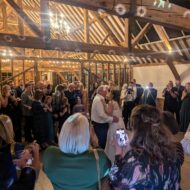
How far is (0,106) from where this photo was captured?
→ 4.51m

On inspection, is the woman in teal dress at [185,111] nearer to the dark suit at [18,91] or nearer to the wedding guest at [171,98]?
the wedding guest at [171,98]

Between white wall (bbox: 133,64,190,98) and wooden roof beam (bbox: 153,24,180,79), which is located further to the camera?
white wall (bbox: 133,64,190,98)

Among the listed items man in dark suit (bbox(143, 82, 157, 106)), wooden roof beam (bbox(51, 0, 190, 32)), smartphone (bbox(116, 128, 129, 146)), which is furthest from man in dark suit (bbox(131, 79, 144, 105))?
smartphone (bbox(116, 128, 129, 146))

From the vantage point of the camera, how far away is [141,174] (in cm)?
132

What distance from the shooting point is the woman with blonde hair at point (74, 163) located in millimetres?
1351

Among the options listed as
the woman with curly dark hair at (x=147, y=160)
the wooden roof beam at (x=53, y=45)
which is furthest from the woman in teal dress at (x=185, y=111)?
the woman with curly dark hair at (x=147, y=160)

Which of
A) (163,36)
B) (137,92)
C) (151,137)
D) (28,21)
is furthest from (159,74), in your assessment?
(151,137)

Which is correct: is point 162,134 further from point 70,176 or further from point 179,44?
point 179,44

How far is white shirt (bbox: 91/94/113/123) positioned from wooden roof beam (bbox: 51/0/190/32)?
1545mm

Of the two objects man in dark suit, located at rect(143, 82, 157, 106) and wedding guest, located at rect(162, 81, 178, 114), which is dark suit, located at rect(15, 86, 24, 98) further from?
wedding guest, located at rect(162, 81, 178, 114)

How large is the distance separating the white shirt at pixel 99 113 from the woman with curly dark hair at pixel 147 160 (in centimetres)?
223

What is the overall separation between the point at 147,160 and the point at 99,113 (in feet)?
7.95

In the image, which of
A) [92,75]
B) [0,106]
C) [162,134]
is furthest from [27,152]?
[92,75]

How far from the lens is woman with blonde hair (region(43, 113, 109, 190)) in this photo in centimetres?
135
